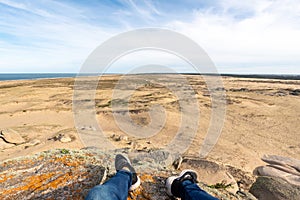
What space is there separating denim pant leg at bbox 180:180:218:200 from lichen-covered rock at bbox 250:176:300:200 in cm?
253

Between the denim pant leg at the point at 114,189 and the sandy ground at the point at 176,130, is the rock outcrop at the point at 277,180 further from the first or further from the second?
the denim pant leg at the point at 114,189

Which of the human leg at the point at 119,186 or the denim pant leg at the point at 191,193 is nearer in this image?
the human leg at the point at 119,186

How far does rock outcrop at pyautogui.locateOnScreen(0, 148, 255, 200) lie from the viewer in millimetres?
2896

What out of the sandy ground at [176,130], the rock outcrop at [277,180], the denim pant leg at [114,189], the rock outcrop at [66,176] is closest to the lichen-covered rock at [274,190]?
the rock outcrop at [277,180]

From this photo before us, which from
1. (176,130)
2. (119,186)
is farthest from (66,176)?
(176,130)

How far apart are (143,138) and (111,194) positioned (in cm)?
754

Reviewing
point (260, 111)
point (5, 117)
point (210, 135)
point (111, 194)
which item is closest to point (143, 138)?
point (210, 135)

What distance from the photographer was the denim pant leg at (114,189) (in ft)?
7.58

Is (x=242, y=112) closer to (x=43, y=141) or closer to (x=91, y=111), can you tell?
(x=91, y=111)

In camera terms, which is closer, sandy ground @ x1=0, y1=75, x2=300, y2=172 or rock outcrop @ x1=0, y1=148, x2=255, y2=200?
rock outcrop @ x1=0, y1=148, x2=255, y2=200

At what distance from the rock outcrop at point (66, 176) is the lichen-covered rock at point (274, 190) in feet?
4.07

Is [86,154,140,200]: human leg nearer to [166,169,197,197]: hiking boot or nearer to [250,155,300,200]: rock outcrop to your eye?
[166,169,197,197]: hiking boot

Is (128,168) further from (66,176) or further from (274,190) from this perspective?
(274,190)

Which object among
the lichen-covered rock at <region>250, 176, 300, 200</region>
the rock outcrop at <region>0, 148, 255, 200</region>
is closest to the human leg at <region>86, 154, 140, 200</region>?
the rock outcrop at <region>0, 148, 255, 200</region>
